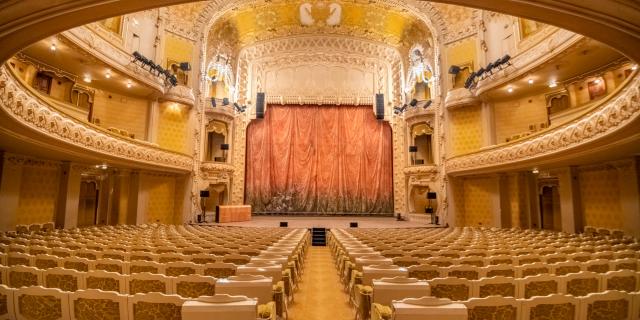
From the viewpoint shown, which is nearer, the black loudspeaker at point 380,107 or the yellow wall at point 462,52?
the yellow wall at point 462,52

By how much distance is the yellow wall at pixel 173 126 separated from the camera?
17.6m

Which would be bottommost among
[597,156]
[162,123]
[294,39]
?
[597,156]

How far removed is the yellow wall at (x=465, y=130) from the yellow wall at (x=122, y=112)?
15.9 m

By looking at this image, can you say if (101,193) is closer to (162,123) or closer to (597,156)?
(162,123)

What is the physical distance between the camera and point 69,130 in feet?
34.3

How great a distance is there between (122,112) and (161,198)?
4.70 metres

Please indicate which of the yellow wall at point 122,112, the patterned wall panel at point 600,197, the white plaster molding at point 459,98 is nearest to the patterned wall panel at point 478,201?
the patterned wall panel at point 600,197

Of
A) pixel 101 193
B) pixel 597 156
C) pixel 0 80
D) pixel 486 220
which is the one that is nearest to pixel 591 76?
pixel 597 156

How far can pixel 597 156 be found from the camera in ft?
35.9

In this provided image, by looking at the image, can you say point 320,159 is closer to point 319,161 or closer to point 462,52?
point 319,161

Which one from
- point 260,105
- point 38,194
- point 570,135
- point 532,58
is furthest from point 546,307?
point 260,105

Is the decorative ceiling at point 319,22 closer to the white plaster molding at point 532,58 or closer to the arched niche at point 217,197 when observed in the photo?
the white plaster molding at point 532,58

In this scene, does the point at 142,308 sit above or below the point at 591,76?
below

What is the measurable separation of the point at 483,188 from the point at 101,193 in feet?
63.5
